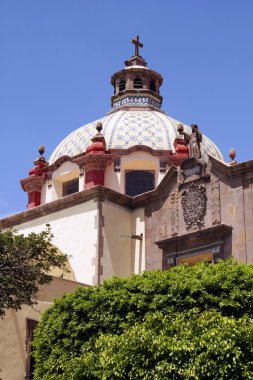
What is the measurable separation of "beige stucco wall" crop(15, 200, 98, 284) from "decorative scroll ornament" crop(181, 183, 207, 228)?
3236 millimetres

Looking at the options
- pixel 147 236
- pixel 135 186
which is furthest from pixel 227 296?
pixel 135 186

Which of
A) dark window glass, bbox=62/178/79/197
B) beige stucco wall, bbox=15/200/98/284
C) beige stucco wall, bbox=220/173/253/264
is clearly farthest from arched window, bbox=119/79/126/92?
beige stucco wall, bbox=220/173/253/264

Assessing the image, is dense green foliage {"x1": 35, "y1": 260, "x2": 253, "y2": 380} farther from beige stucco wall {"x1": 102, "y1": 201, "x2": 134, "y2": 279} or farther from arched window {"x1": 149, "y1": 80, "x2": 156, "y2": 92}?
arched window {"x1": 149, "y1": 80, "x2": 156, "y2": 92}

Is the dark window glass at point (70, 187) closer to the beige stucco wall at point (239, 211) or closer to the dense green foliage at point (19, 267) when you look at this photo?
the beige stucco wall at point (239, 211)

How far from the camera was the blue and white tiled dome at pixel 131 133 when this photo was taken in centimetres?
3025

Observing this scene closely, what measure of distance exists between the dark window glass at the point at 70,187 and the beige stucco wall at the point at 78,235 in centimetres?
349

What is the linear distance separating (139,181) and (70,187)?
9.63 feet

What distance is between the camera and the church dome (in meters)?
30.4

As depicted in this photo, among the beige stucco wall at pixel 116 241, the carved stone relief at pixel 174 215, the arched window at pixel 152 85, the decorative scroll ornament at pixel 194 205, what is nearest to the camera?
the decorative scroll ornament at pixel 194 205

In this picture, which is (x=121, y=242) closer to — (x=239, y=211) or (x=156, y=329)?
(x=239, y=211)

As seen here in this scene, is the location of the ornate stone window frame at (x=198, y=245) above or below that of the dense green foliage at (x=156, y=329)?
above

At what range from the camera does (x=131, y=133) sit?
3058cm

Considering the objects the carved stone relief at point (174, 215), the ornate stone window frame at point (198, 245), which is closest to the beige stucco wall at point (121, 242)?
the ornate stone window frame at point (198, 245)

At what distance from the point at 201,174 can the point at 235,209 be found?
1.80 meters
